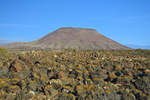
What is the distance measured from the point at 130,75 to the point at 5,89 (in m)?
6.83

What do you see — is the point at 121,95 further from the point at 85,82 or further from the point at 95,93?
the point at 85,82

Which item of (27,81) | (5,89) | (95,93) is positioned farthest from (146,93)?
(5,89)

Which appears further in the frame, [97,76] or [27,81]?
[97,76]

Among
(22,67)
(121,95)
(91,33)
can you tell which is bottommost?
(121,95)

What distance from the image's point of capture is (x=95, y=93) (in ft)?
23.0

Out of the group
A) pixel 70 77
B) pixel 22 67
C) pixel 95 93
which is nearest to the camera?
pixel 95 93

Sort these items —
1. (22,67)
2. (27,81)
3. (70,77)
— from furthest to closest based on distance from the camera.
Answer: (22,67) → (70,77) → (27,81)

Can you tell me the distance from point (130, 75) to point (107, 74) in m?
1.34

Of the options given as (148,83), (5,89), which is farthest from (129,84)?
(5,89)

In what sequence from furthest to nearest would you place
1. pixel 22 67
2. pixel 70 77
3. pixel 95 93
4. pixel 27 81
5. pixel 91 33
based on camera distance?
pixel 91 33 → pixel 22 67 → pixel 70 77 → pixel 27 81 → pixel 95 93

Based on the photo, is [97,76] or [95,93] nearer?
[95,93]

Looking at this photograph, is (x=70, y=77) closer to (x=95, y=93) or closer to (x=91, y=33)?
(x=95, y=93)

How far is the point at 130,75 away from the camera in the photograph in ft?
32.7

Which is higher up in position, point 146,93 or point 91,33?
point 91,33
